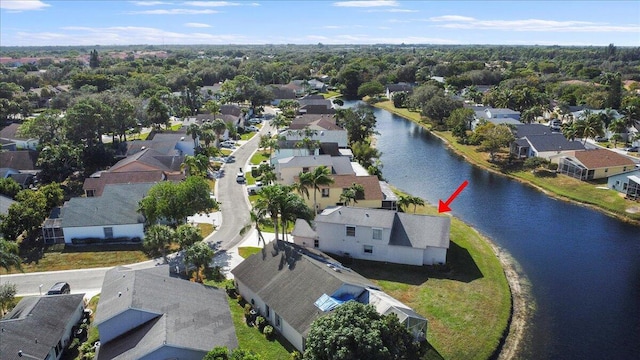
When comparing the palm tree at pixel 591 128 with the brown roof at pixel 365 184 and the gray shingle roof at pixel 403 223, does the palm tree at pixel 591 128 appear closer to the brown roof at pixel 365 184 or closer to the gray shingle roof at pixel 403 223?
the brown roof at pixel 365 184

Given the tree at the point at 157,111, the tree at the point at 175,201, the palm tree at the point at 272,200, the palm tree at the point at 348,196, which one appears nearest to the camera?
the palm tree at the point at 272,200

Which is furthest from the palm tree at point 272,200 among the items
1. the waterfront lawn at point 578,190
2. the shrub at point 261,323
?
the waterfront lawn at point 578,190

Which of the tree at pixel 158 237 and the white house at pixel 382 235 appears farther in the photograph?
the white house at pixel 382 235

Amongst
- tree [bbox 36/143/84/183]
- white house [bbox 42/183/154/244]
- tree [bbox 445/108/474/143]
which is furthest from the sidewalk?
tree [bbox 445/108/474/143]

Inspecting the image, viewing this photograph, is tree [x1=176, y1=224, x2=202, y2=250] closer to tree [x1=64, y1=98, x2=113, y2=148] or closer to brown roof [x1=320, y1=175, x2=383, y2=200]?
brown roof [x1=320, y1=175, x2=383, y2=200]

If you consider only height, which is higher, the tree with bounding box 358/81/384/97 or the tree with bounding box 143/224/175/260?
the tree with bounding box 358/81/384/97

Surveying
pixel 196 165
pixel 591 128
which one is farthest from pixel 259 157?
pixel 591 128
